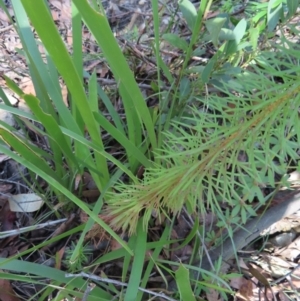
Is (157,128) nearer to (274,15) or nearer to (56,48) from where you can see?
(274,15)

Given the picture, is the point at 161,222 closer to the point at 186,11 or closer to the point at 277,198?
the point at 277,198

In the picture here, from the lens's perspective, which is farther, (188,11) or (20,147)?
(188,11)

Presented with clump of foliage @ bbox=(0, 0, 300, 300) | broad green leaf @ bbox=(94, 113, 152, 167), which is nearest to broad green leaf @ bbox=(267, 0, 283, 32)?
clump of foliage @ bbox=(0, 0, 300, 300)

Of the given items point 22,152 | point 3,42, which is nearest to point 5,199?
point 22,152

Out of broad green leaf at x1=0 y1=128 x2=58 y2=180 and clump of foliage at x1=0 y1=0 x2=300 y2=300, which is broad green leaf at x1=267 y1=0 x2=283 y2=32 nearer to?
clump of foliage at x1=0 y1=0 x2=300 y2=300

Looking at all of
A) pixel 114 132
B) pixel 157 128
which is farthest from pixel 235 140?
pixel 157 128

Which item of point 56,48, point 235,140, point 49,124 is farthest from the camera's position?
point 49,124

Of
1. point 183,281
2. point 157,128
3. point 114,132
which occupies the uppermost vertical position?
point 114,132

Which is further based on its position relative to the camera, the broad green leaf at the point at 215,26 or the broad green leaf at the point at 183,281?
the broad green leaf at the point at 215,26

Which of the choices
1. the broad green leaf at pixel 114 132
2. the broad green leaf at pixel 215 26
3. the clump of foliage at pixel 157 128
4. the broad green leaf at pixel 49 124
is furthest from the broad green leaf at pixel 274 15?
the broad green leaf at pixel 49 124

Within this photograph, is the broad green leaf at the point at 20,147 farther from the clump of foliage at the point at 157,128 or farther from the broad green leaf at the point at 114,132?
the broad green leaf at the point at 114,132

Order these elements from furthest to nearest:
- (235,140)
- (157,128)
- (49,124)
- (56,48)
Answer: (157,128), (49,124), (235,140), (56,48)

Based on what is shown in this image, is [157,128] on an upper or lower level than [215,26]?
lower

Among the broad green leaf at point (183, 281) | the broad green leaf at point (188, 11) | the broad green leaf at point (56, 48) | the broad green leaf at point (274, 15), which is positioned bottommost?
the broad green leaf at point (183, 281)
